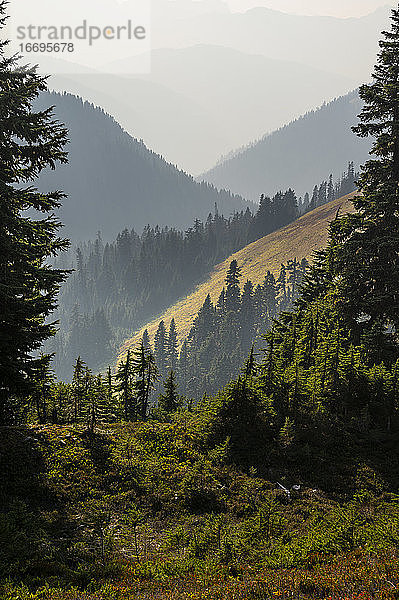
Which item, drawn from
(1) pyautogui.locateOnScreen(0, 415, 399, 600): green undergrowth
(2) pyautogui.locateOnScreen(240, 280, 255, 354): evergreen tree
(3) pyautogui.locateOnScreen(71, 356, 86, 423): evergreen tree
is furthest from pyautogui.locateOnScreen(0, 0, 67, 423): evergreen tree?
(2) pyautogui.locateOnScreen(240, 280, 255, 354): evergreen tree

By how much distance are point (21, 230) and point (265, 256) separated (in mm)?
136908

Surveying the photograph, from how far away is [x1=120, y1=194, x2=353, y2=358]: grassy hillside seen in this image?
436 feet

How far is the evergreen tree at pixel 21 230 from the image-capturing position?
1331 centimetres

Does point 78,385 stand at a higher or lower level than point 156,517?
higher

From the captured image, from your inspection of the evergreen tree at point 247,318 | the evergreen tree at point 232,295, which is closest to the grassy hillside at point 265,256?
the evergreen tree at point 232,295

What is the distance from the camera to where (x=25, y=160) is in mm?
14852

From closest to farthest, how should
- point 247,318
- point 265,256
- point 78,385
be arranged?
point 78,385 → point 247,318 → point 265,256

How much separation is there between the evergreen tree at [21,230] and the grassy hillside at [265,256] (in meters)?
109

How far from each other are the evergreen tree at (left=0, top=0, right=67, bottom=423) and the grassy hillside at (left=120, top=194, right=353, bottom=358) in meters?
109

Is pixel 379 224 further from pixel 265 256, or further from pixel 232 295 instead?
pixel 265 256

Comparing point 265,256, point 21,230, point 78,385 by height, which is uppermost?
point 265,256

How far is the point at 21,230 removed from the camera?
14.4 metres

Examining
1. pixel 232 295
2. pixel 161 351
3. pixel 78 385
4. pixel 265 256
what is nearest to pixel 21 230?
pixel 78 385

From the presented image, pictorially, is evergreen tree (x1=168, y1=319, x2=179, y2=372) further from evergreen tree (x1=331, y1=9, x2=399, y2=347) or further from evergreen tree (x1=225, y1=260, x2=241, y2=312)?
evergreen tree (x1=331, y1=9, x2=399, y2=347)
